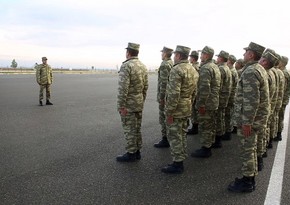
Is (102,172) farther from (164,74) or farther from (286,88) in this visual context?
(286,88)

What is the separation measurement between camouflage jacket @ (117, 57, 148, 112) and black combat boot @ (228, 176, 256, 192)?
7.43 feet

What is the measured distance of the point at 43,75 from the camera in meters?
14.5

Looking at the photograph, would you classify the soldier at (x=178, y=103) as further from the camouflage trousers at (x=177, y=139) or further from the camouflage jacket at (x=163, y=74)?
the camouflage jacket at (x=163, y=74)

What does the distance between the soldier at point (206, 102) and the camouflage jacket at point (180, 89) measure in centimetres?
106

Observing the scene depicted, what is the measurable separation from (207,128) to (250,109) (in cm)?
204

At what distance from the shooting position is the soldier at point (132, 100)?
6207mm

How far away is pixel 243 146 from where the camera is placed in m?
5.17

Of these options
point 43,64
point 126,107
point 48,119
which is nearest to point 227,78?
point 126,107

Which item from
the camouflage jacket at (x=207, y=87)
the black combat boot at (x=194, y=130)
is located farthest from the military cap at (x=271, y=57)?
the black combat boot at (x=194, y=130)

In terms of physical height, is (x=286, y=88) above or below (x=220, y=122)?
above

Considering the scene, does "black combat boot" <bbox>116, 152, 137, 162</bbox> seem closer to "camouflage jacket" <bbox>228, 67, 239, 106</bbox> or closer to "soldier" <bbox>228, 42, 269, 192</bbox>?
"soldier" <bbox>228, 42, 269, 192</bbox>

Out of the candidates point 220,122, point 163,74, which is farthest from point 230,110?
point 163,74

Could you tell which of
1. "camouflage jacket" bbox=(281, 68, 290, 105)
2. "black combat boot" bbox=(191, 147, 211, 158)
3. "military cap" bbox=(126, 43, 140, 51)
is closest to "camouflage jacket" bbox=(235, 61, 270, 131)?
"black combat boot" bbox=(191, 147, 211, 158)

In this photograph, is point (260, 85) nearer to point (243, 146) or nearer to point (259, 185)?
point (243, 146)
